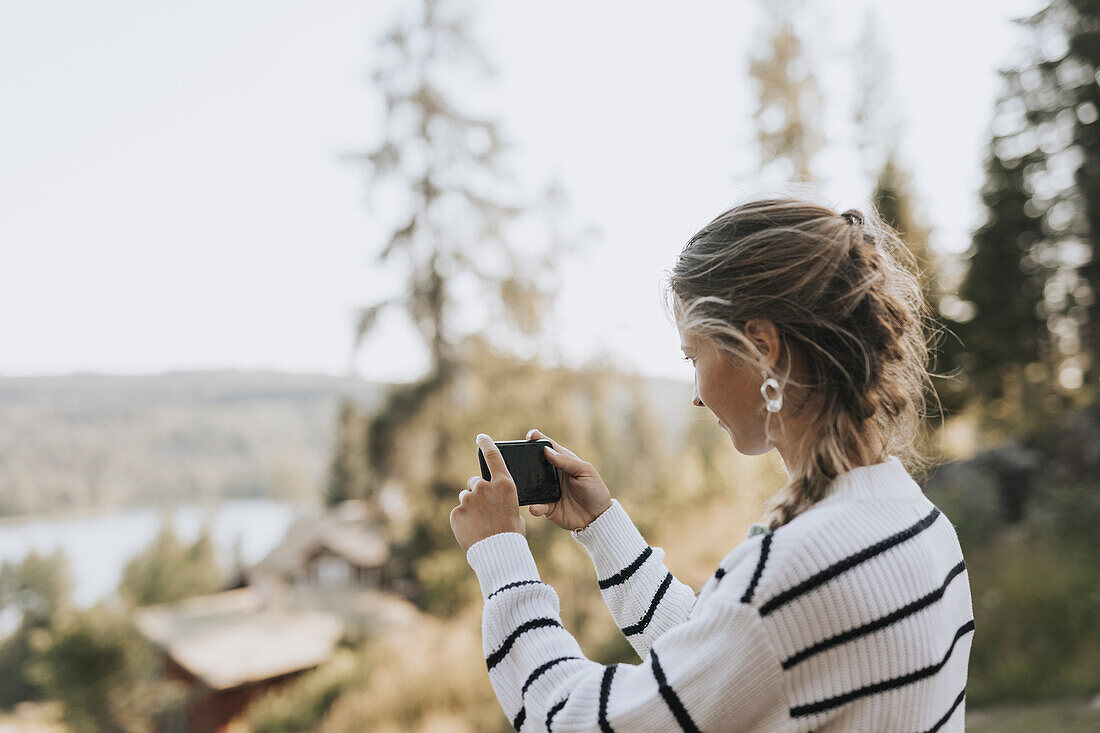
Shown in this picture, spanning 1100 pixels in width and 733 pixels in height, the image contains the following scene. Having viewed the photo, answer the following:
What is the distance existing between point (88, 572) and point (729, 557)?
66.3 feet

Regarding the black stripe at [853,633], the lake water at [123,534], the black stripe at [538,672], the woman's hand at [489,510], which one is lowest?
the lake water at [123,534]

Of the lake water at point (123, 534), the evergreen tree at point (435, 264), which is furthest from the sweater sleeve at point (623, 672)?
the lake water at point (123, 534)

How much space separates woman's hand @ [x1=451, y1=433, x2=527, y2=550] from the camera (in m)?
0.94

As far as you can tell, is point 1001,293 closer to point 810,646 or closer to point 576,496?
point 576,496

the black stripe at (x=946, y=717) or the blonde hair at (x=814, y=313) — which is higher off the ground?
the blonde hair at (x=814, y=313)

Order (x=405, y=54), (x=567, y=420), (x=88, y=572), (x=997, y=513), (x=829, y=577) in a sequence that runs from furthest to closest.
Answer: (x=88, y=572), (x=567, y=420), (x=405, y=54), (x=997, y=513), (x=829, y=577)

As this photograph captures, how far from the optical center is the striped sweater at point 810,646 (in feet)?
2.18

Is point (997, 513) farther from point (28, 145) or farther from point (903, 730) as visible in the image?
point (28, 145)

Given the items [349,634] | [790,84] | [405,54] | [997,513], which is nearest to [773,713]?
[997,513]

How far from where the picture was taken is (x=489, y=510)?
3.13ft

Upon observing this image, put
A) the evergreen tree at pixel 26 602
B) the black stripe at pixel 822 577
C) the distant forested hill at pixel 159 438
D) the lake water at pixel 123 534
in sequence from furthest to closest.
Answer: the distant forested hill at pixel 159 438 → the lake water at pixel 123 534 → the evergreen tree at pixel 26 602 → the black stripe at pixel 822 577

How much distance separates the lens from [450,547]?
31.3ft

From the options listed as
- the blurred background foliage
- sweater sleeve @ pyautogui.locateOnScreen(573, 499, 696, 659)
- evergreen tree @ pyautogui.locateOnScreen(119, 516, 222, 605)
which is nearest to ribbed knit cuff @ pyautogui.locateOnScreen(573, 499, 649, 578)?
sweater sleeve @ pyautogui.locateOnScreen(573, 499, 696, 659)

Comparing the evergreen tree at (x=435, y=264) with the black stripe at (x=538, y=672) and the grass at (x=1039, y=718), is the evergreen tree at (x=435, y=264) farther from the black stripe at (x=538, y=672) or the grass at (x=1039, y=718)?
the black stripe at (x=538, y=672)
